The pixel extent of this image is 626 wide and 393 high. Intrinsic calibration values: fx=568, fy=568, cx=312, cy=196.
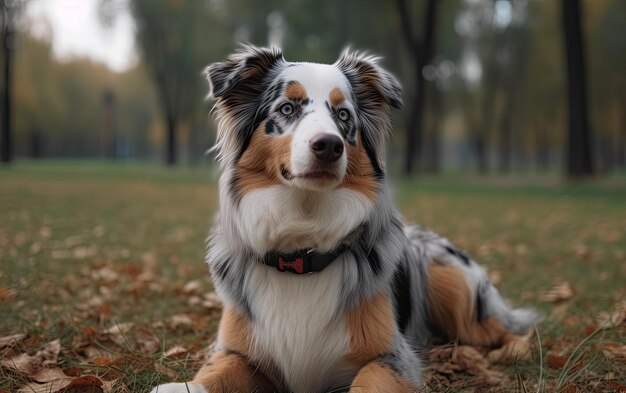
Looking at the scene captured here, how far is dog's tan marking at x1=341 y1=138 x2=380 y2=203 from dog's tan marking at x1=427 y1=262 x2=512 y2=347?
43.2 inches

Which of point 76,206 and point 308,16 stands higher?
point 308,16

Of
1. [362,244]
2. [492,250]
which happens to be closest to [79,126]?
[492,250]

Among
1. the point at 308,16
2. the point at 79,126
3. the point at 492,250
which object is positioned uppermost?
the point at 308,16

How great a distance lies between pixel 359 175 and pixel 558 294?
10.7 feet

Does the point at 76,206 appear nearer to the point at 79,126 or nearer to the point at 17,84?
the point at 17,84

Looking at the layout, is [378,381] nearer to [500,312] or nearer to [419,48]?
[500,312]

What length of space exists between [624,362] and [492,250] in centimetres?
466

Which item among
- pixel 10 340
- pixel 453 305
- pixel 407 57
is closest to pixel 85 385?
pixel 10 340

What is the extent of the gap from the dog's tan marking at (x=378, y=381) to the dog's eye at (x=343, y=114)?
4.15 ft

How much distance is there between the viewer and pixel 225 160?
3.24 meters

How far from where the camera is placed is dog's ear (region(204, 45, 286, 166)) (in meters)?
3.13

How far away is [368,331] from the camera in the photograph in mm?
2775

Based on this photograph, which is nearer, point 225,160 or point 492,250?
point 225,160

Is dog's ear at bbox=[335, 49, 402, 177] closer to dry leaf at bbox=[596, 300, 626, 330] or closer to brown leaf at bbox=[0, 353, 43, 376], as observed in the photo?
dry leaf at bbox=[596, 300, 626, 330]
